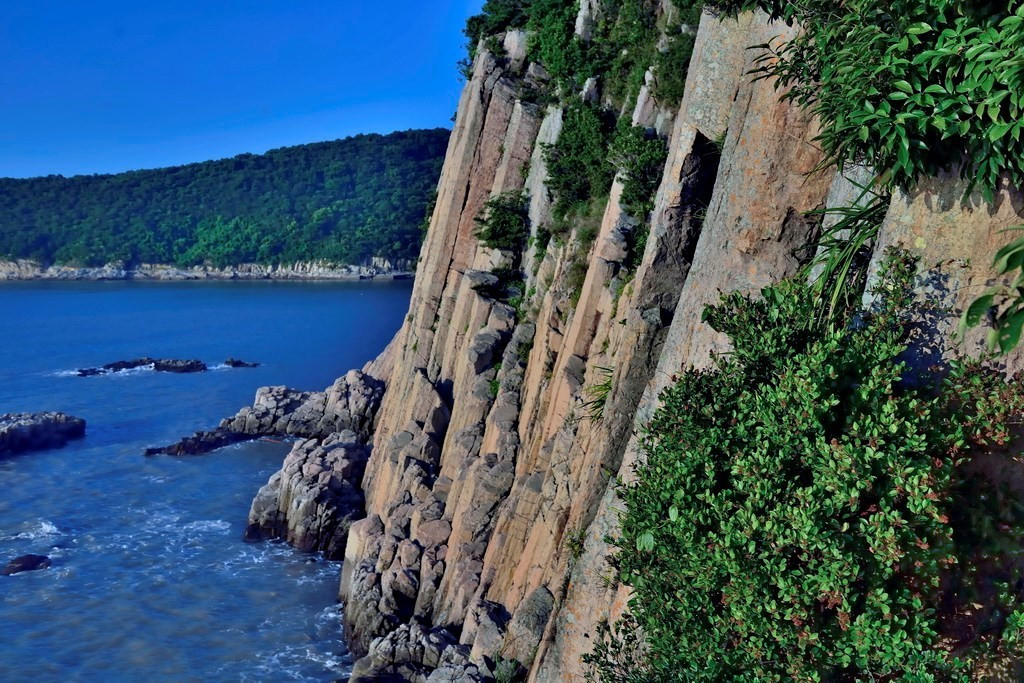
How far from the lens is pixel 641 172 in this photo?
19.8 m

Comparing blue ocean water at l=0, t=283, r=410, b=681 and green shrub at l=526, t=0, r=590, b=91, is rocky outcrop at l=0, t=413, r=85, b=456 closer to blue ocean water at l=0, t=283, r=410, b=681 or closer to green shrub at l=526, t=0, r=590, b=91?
blue ocean water at l=0, t=283, r=410, b=681

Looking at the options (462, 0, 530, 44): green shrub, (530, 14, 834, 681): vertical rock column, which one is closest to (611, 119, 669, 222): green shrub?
→ (530, 14, 834, 681): vertical rock column

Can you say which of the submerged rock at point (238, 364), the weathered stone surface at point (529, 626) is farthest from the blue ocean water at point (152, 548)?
the weathered stone surface at point (529, 626)

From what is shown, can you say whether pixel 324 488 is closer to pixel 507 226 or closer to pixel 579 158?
pixel 507 226

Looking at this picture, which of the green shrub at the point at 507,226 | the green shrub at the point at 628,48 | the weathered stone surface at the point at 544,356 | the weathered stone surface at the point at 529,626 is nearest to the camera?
the weathered stone surface at the point at 544,356

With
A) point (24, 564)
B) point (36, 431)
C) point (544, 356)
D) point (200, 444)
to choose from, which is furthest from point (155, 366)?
point (544, 356)

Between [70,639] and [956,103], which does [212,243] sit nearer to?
[70,639]

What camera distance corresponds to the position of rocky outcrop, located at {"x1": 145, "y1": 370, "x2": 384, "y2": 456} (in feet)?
147

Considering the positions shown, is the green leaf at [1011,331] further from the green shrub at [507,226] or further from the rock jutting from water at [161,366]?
the rock jutting from water at [161,366]

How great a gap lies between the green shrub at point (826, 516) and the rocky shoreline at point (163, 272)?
172000 millimetres

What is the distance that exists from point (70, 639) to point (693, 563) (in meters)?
24.7

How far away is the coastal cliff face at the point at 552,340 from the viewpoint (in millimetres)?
11289

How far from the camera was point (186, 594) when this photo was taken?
30.5 meters

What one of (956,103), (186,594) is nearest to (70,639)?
(186,594)
